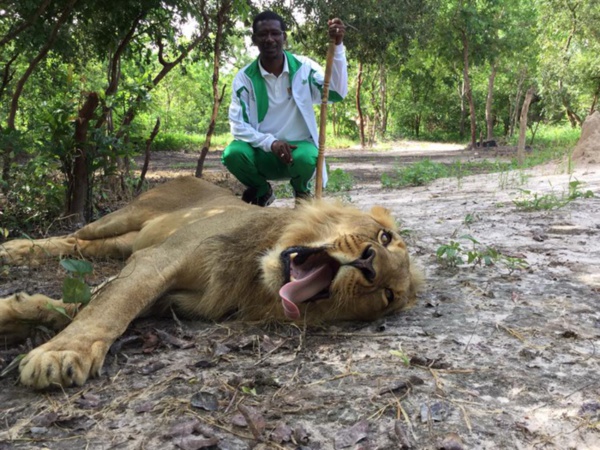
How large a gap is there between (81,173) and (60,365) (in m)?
3.04

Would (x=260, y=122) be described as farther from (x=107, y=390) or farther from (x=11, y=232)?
(x=107, y=390)

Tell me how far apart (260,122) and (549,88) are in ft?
82.8

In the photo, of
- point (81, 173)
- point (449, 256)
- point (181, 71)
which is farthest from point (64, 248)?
point (181, 71)

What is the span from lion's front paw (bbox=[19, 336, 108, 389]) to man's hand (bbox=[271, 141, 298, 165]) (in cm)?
278

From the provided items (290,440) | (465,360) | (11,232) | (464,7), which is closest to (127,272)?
(290,440)

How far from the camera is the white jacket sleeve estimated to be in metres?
4.82

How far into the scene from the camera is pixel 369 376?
208cm

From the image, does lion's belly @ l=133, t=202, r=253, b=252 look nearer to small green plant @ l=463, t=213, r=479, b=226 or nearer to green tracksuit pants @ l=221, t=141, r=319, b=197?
green tracksuit pants @ l=221, t=141, r=319, b=197

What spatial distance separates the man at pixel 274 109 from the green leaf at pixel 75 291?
2.72 metres

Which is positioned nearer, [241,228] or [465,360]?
[465,360]

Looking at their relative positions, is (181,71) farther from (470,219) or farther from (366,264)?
(366,264)

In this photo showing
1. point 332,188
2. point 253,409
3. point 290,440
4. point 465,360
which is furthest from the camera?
point 332,188

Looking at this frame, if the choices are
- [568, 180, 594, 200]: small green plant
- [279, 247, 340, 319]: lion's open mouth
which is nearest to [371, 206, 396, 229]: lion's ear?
[279, 247, 340, 319]: lion's open mouth

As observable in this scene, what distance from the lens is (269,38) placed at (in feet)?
15.9
